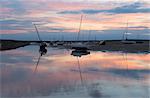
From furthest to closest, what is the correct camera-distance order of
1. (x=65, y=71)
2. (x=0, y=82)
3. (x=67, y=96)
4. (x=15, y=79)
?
(x=65, y=71), (x=15, y=79), (x=0, y=82), (x=67, y=96)

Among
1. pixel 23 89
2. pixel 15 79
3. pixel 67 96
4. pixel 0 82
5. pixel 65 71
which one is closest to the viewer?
pixel 67 96

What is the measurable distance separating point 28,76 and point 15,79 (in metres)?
2.05

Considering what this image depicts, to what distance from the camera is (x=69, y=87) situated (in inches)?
907

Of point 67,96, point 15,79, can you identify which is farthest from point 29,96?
point 15,79

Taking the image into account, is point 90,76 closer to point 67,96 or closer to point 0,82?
point 0,82

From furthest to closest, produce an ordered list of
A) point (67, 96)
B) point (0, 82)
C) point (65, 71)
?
point (65, 71), point (0, 82), point (67, 96)

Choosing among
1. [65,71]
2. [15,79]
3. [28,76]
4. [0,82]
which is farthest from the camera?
[65,71]

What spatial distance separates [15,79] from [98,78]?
5551mm

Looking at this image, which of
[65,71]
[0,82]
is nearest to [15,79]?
[0,82]

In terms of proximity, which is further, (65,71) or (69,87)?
(65,71)

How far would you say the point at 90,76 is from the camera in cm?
2948

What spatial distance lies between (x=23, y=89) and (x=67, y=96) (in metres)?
3.90

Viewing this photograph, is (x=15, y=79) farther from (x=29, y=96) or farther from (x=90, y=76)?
(x=29, y=96)

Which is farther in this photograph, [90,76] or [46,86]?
[90,76]
